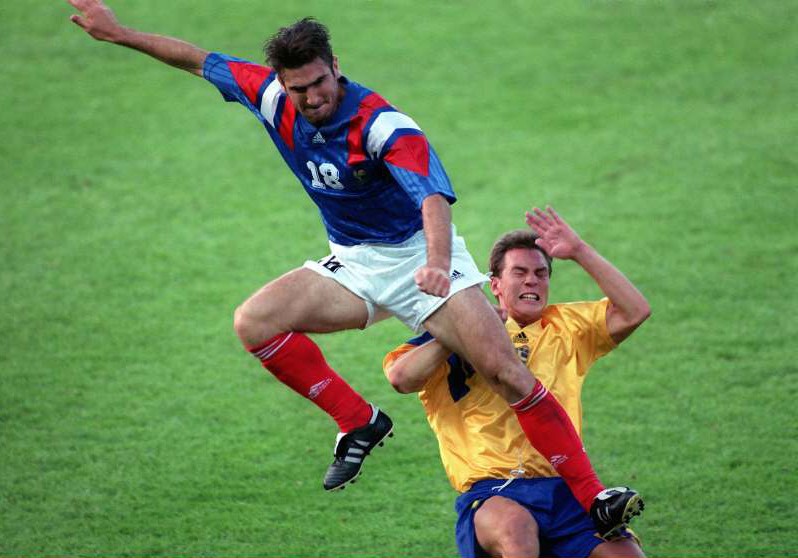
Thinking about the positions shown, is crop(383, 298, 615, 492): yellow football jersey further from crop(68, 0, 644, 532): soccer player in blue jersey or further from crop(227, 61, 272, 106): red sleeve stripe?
crop(227, 61, 272, 106): red sleeve stripe

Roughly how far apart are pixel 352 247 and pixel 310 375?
580 mm

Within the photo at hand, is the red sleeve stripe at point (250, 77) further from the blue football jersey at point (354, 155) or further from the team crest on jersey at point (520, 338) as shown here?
the team crest on jersey at point (520, 338)

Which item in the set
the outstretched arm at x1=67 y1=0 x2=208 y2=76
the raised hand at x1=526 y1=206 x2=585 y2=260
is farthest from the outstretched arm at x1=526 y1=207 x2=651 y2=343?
the outstretched arm at x1=67 y1=0 x2=208 y2=76

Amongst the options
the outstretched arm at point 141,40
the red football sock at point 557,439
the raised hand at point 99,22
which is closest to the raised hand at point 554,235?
the red football sock at point 557,439

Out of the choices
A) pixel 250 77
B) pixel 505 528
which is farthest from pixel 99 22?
pixel 505 528

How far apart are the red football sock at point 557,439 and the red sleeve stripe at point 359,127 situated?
46.4 inches

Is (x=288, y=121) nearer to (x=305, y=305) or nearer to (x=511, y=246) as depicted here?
(x=305, y=305)

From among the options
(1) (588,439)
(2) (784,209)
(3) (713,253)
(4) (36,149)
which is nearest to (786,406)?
(1) (588,439)

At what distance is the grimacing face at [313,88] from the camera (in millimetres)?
4949

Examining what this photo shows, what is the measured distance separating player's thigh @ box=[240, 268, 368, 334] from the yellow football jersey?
30cm

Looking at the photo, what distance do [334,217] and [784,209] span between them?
18.8 ft

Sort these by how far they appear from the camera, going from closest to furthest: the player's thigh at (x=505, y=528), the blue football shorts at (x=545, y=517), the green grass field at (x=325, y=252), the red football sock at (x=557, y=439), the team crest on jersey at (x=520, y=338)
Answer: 1. the player's thigh at (x=505, y=528)
2. the red football sock at (x=557, y=439)
3. the blue football shorts at (x=545, y=517)
4. the team crest on jersey at (x=520, y=338)
5. the green grass field at (x=325, y=252)

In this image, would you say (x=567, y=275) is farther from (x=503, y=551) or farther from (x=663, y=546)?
(x=503, y=551)

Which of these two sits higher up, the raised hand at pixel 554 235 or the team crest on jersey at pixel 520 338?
the raised hand at pixel 554 235
